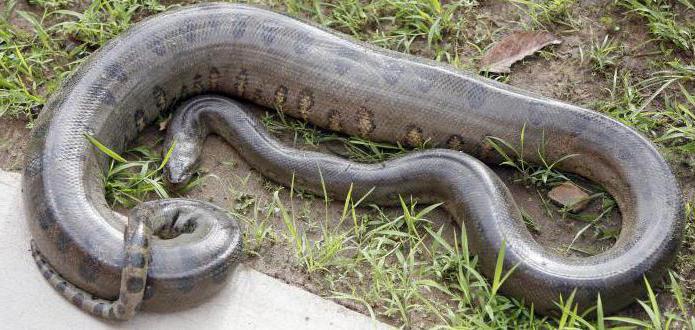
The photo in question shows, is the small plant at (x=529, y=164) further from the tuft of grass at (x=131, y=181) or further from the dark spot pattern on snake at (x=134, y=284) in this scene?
the dark spot pattern on snake at (x=134, y=284)

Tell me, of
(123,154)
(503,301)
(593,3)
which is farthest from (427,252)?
(593,3)

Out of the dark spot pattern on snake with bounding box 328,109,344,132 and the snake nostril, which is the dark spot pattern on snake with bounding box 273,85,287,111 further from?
the snake nostril

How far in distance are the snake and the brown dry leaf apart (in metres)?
0.69

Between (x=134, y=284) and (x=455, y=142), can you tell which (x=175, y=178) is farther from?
(x=455, y=142)

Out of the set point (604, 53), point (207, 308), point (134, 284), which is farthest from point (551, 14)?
point (134, 284)

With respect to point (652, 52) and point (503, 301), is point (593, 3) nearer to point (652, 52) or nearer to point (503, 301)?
point (652, 52)

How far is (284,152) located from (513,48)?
2.69 meters

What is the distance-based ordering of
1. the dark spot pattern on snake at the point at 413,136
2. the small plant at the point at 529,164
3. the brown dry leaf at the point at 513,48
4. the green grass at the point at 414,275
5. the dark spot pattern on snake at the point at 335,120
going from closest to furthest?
the green grass at the point at 414,275 → the small plant at the point at 529,164 → the dark spot pattern on snake at the point at 413,136 → the dark spot pattern on snake at the point at 335,120 → the brown dry leaf at the point at 513,48

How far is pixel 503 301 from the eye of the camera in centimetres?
580

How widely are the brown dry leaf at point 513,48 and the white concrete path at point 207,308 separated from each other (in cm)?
313

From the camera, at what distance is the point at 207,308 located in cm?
567

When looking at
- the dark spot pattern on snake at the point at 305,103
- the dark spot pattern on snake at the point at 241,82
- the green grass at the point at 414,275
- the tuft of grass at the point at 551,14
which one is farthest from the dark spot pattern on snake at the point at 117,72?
the tuft of grass at the point at 551,14

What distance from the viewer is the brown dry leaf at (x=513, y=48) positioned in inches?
297

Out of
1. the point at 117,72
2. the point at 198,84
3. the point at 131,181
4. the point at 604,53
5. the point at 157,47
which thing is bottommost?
the point at 131,181
